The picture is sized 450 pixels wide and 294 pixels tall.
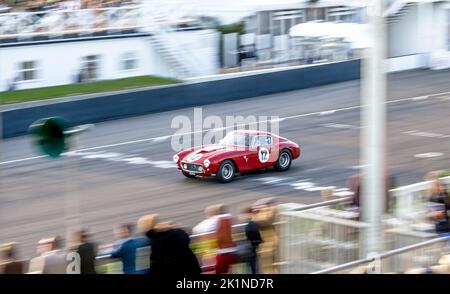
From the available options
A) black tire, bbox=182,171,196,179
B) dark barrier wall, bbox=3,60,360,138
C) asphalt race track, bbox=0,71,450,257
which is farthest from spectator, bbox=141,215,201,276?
dark barrier wall, bbox=3,60,360,138

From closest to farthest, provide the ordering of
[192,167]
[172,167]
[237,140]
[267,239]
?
[267,239], [192,167], [237,140], [172,167]

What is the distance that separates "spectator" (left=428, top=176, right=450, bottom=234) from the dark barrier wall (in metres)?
15.4

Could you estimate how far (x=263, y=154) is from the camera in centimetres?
2120

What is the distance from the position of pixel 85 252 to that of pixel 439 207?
4661mm

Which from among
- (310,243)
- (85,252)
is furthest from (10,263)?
(310,243)

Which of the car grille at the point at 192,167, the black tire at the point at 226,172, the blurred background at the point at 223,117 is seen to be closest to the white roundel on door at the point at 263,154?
the blurred background at the point at 223,117

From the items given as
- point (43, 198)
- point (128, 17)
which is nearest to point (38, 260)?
point (43, 198)

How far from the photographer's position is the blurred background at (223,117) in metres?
9.85

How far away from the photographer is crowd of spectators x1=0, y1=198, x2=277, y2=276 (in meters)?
9.20

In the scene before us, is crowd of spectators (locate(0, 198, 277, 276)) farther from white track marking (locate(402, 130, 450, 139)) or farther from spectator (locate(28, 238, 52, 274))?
white track marking (locate(402, 130, 450, 139))

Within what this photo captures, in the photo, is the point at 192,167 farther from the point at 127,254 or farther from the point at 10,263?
the point at 10,263

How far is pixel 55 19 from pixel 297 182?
1636cm

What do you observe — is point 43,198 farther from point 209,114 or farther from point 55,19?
point 55,19

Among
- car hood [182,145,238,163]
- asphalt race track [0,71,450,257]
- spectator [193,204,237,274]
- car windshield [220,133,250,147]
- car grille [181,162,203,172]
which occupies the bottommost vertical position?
asphalt race track [0,71,450,257]
